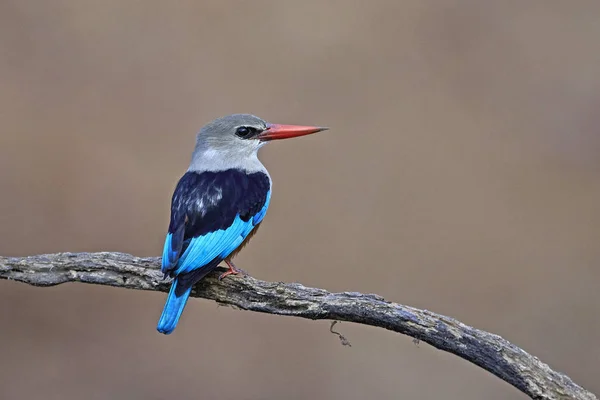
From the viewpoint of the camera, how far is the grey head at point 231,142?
11.0 ft

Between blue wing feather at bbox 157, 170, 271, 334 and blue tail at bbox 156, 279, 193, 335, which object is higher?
blue wing feather at bbox 157, 170, 271, 334

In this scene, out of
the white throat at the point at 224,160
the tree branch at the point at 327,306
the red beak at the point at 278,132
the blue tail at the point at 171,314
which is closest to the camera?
the tree branch at the point at 327,306

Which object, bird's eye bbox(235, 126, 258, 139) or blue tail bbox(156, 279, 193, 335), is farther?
bird's eye bbox(235, 126, 258, 139)

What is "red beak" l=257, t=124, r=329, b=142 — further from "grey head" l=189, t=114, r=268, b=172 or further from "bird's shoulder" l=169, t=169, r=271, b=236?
"bird's shoulder" l=169, t=169, r=271, b=236

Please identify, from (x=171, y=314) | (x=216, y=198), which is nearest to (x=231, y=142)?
(x=216, y=198)

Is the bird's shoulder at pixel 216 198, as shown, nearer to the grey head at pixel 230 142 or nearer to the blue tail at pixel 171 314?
the grey head at pixel 230 142

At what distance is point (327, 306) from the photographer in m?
2.62

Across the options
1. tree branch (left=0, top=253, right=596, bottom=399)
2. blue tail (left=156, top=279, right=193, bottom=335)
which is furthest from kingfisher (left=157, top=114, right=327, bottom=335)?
tree branch (left=0, top=253, right=596, bottom=399)

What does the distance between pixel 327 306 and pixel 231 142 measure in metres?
1.08

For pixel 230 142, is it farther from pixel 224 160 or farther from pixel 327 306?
pixel 327 306

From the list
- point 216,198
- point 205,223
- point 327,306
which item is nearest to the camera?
point 327,306

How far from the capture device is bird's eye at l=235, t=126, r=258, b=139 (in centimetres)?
339

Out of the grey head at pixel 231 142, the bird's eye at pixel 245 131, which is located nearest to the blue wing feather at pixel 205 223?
the grey head at pixel 231 142

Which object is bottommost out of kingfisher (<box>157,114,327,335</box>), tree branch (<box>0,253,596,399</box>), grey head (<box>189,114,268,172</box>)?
tree branch (<box>0,253,596,399</box>)
